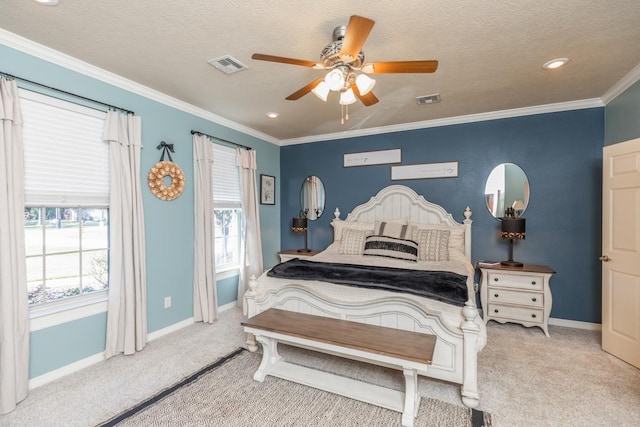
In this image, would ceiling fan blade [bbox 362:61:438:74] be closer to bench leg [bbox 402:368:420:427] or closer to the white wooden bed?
the white wooden bed

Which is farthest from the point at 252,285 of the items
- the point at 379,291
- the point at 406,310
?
the point at 406,310

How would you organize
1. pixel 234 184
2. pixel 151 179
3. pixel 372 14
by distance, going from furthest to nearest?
pixel 234 184 → pixel 151 179 → pixel 372 14

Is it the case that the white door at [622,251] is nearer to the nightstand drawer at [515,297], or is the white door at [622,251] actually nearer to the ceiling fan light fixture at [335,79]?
the nightstand drawer at [515,297]

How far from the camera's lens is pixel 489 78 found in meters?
2.85

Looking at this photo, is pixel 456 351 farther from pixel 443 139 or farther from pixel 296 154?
pixel 296 154

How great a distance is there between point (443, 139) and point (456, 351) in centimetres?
298

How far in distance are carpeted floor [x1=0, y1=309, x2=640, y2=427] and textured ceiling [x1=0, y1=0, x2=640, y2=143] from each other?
261cm

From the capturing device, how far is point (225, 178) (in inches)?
163

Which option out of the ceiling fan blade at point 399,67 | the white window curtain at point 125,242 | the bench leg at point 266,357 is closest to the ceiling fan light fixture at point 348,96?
the ceiling fan blade at point 399,67

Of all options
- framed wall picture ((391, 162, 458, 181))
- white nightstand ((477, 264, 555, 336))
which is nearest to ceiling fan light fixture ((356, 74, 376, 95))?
framed wall picture ((391, 162, 458, 181))

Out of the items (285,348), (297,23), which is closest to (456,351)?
(285,348)

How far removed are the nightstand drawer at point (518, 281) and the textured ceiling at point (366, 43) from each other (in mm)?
1997

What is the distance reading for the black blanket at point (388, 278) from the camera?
226 cm

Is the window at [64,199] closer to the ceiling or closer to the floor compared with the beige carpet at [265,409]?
closer to the ceiling
